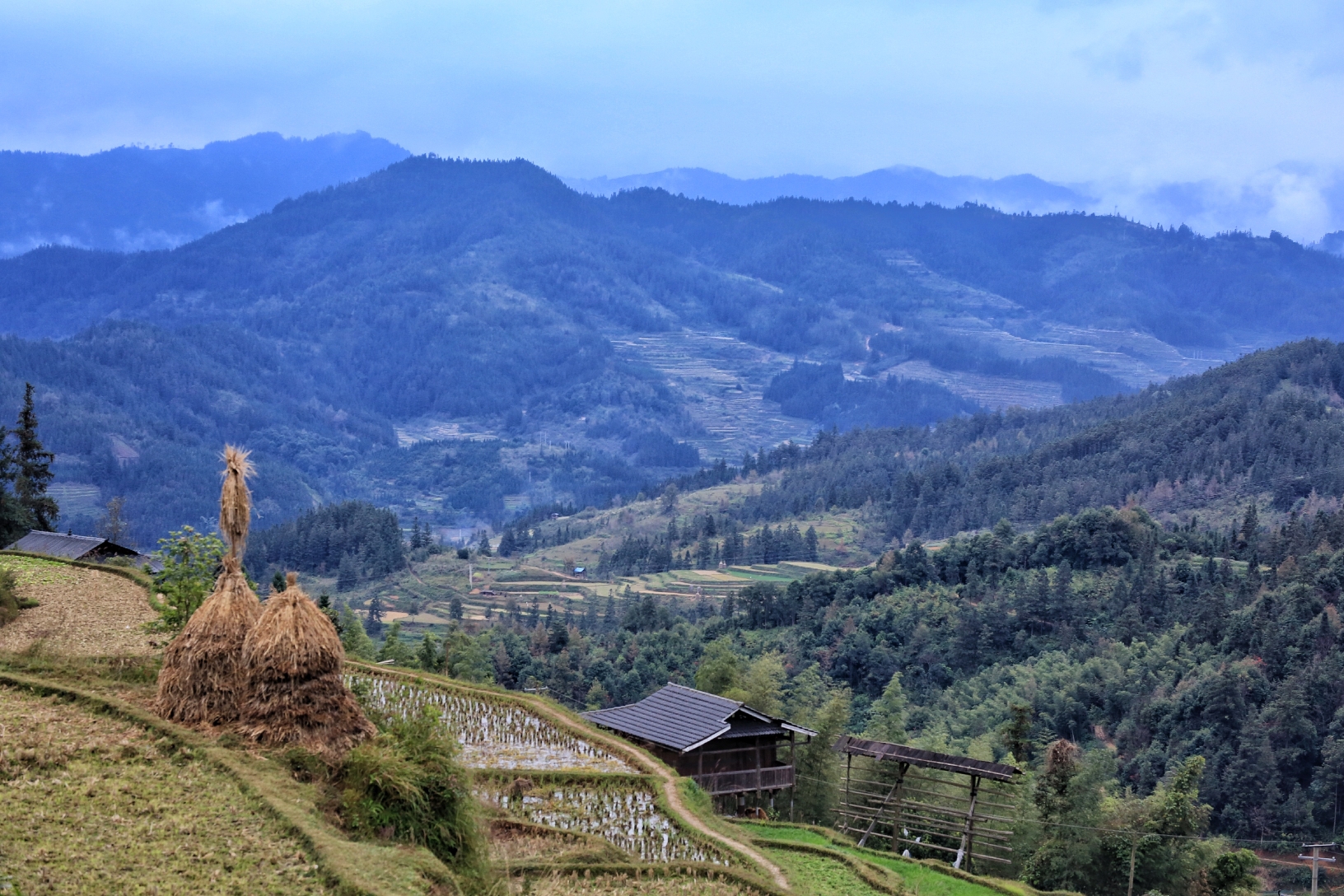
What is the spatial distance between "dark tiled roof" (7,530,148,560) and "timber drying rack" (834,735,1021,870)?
83.0ft

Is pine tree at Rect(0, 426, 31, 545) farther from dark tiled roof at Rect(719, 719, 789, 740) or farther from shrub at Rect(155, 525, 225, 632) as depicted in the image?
dark tiled roof at Rect(719, 719, 789, 740)

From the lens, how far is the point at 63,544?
4225cm

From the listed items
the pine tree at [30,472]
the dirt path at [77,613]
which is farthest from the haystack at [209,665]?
the pine tree at [30,472]

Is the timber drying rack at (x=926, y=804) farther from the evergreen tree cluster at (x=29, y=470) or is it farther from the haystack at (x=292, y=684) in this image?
the evergreen tree cluster at (x=29, y=470)

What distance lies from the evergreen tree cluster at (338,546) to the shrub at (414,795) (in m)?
96.8

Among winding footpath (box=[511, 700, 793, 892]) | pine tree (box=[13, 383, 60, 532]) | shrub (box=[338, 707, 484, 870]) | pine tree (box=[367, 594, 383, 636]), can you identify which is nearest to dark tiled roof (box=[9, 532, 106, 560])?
pine tree (box=[13, 383, 60, 532])

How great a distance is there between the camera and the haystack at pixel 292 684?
18.3 m

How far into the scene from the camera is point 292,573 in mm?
19859

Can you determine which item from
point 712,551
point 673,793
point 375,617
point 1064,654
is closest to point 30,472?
point 673,793

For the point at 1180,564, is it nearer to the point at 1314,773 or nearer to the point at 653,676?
the point at 1314,773

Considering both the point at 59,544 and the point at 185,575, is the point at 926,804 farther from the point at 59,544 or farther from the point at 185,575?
the point at 59,544

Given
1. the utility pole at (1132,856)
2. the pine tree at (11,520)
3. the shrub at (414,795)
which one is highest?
the pine tree at (11,520)

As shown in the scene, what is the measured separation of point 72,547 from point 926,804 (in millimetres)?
28224

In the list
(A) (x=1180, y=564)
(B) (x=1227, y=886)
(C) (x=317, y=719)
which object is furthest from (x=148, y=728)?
(A) (x=1180, y=564)
